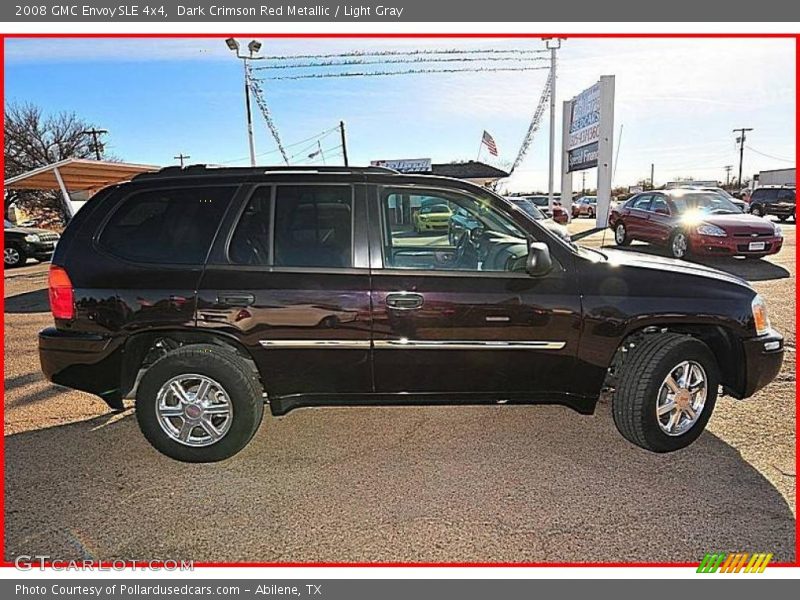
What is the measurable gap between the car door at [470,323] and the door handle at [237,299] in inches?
30.1

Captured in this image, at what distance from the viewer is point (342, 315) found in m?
3.61

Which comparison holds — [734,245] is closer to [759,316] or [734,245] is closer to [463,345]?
[759,316]

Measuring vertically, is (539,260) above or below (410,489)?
above

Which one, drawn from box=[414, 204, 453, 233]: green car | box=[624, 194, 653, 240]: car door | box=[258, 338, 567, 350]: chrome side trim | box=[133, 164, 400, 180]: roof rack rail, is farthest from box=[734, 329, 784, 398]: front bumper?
box=[624, 194, 653, 240]: car door

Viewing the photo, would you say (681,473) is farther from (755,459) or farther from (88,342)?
(88,342)

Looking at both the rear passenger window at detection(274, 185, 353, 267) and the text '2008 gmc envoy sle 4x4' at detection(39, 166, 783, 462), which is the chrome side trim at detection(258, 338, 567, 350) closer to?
the text '2008 gmc envoy sle 4x4' at detection(39, 166, 783, 462)

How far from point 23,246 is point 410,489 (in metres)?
16.8

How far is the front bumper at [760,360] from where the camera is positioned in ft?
12.6

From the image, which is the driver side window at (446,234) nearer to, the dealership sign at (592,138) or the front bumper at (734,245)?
the front bumper at (734,245)

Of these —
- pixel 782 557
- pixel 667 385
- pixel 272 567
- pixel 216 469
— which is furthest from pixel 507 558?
pixel 216 469

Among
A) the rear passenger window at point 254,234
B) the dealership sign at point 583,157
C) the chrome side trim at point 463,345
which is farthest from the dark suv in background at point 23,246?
the dealership sign at point 583,157

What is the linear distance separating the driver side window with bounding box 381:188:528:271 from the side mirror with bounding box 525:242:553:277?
0.15 meters

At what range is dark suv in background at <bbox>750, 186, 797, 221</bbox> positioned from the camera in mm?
28312

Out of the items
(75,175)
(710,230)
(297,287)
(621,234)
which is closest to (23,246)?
(75,175)
